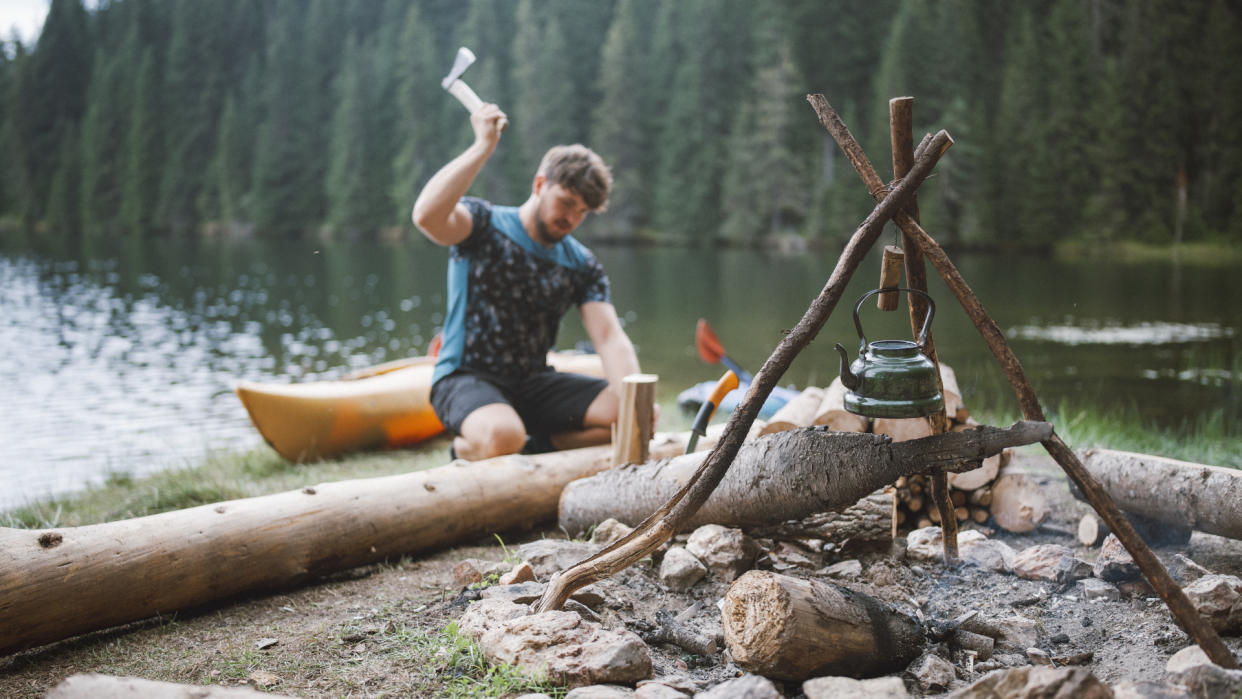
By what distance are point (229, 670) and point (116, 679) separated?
452mm

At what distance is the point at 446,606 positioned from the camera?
273cm

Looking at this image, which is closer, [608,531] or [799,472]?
[799,472]

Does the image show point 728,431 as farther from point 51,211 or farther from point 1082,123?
point 51,211

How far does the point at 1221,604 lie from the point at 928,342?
100 cm

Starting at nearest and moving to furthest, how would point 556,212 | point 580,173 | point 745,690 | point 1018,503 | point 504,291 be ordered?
point 745,690, point 1018,503, point 580,173, point 556,212, point 504,291

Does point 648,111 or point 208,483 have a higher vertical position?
point 648,111

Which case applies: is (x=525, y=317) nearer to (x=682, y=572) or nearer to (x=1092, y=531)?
(x=682, y=572)

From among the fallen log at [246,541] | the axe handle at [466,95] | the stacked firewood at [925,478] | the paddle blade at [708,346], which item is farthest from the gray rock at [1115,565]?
the paddle blade at [708,346]

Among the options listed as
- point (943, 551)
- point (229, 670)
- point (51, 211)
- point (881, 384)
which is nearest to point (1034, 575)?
point (943, 551)

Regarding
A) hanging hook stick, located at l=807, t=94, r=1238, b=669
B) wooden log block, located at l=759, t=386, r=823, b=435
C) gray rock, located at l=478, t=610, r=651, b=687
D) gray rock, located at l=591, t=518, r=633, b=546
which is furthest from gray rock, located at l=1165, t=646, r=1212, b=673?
wooden log block, located at l=759, t=386, r=823, b=435

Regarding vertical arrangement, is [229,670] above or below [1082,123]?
below

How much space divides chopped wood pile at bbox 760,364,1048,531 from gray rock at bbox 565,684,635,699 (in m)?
1.49

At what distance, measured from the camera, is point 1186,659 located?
81.4 inches

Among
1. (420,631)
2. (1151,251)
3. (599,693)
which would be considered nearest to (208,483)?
(420,631)
